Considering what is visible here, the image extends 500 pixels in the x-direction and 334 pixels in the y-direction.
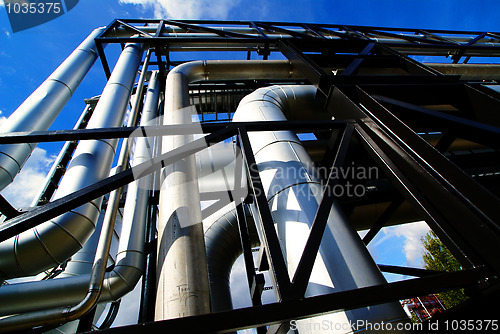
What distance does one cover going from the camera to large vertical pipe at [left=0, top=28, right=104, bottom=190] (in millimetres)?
2371

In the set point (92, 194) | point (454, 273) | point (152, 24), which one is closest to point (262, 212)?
point (454, 273)

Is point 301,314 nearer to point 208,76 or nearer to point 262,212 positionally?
point 262,212

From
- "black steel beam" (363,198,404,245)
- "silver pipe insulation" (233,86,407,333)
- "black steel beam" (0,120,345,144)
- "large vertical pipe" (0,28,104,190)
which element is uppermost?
"large vertical pipe" (0,28,104,190)

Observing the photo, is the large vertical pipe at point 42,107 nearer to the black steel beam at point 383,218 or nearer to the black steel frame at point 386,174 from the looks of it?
the black steel frame at point 386,174

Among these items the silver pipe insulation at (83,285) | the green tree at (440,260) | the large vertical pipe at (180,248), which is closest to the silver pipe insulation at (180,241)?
the large vertical pipe at (180,248)

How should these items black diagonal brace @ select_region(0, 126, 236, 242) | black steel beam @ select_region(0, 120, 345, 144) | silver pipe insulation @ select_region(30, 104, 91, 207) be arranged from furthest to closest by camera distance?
1. silver pipe insulation @ select_region(30, 104, 91, 207)
2. black steel beam @ select_region(0, 120, 345, 144)
3. black diagonal brace @ select_region(0, 126, 236, 242)

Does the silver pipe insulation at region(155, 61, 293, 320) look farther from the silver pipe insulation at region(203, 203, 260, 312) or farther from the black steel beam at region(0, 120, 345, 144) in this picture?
the silver pipe insulation at region(203, 203, 260, 312)

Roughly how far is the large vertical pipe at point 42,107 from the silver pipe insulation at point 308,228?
7.91ft

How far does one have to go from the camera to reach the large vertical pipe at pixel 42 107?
2.37 meters

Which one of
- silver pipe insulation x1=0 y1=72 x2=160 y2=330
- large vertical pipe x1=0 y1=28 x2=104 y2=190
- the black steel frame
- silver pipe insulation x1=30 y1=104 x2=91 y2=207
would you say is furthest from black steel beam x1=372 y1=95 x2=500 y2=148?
silver pipe insulation x1=30 y1=104 x2=91 y2=207

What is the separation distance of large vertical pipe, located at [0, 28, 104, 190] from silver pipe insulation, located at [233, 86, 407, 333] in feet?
7.91

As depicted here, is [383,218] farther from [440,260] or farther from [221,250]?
[440,260]

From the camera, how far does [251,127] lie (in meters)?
2.20

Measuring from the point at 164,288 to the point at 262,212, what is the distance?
33.8 inches
